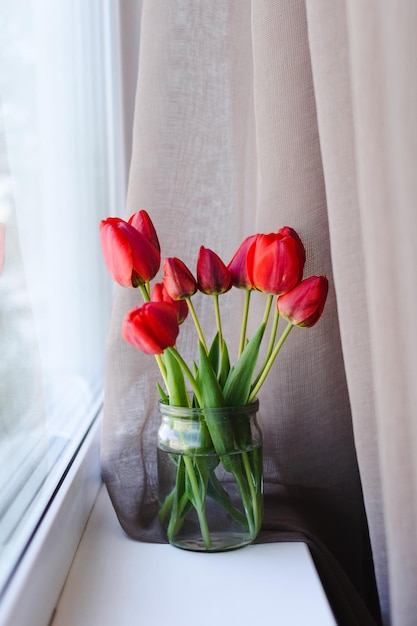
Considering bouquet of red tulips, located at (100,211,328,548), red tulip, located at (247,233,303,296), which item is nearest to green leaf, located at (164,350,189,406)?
bouquet of red tulips, located at (100,211,328,548)

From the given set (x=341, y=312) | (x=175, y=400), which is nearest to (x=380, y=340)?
(x=341, y=312)

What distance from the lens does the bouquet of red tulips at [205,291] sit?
0.56 meters

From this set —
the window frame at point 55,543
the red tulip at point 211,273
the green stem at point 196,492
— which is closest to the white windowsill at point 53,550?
the window frame at point 55,543

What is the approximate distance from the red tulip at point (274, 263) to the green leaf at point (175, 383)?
11cm

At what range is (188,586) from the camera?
59cm

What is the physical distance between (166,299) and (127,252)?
0.24ft

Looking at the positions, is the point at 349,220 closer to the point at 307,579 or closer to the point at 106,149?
the point at 307,579

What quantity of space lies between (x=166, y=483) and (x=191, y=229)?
0.29 meters

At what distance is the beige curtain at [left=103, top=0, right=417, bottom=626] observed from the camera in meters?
0.48

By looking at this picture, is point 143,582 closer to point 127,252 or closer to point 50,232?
point 127,252

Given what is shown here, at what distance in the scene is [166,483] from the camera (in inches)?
26.2

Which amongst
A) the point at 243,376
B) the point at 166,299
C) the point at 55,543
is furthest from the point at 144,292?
the point at 55,543

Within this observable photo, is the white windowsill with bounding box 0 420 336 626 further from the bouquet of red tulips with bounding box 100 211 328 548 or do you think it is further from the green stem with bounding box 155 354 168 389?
the green stem with bounding box 155 354 168 389

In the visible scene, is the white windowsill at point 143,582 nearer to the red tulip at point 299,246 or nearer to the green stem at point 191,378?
the green stem at point 191,378
